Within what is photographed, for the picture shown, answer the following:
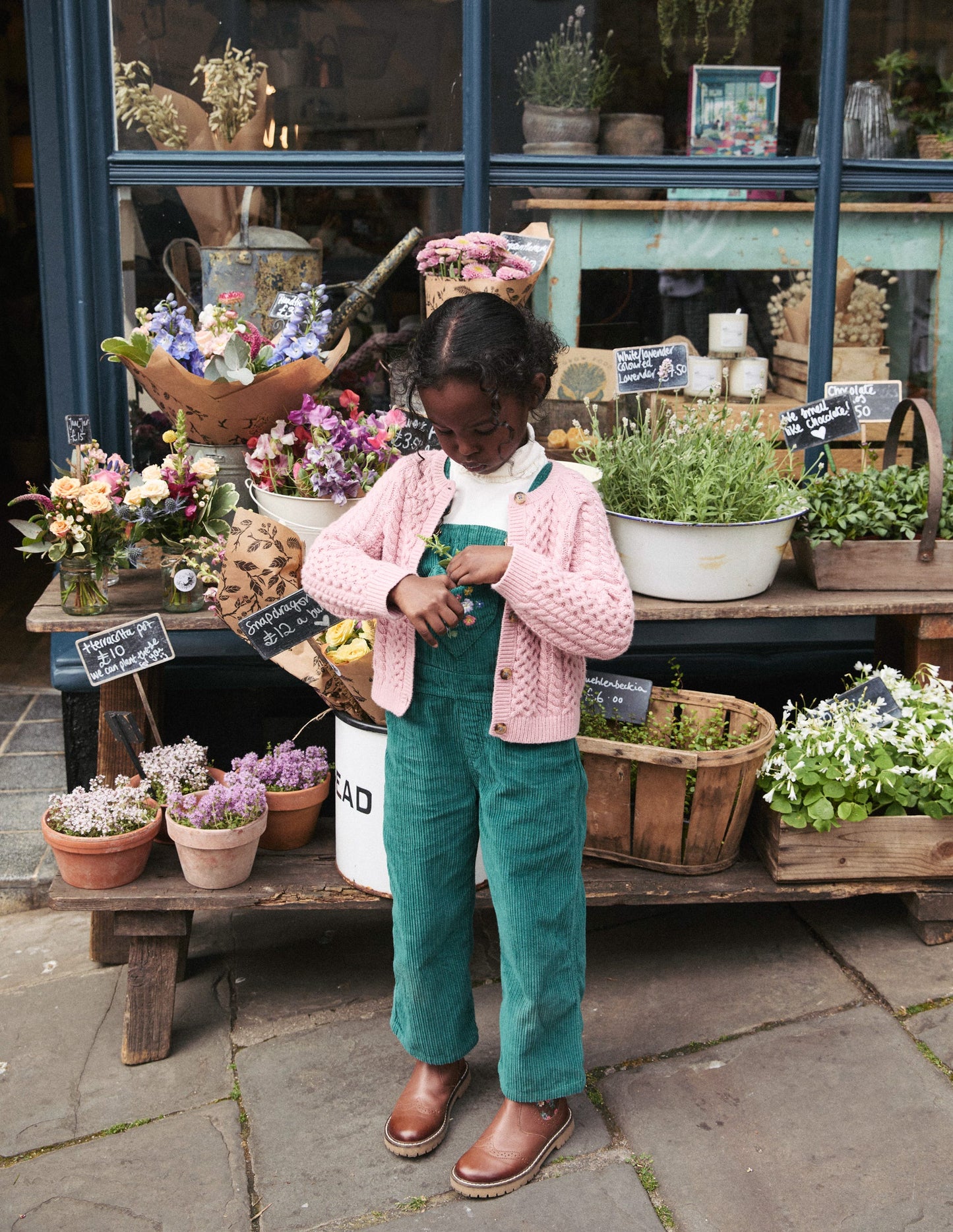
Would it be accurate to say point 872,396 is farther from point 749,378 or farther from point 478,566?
point 478,566

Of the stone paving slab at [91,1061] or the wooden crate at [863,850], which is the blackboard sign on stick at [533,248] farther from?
the stone paving slab at [91,1061]

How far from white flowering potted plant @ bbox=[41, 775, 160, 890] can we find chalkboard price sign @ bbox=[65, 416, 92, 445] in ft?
2.96

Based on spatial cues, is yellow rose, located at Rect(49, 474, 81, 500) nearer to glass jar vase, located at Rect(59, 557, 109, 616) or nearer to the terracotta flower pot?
glass jar vase, located at Rect(59, 557, 109, 616)

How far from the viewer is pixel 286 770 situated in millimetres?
2953

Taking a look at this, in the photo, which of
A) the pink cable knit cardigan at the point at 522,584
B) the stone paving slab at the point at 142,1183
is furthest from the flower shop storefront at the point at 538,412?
the pink cable knit cardigan at the point at 522,584

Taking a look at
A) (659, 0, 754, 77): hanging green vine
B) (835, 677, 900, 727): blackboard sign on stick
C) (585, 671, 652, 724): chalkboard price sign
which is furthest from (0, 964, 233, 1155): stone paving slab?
(659, 0, 754, 77): hanging green vine

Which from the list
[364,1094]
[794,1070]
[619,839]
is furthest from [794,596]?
[364,1094]

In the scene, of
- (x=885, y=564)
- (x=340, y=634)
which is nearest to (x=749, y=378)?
(x=885, y=564)

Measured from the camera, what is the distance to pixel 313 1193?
7.47 feet

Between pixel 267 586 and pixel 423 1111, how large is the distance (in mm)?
1180

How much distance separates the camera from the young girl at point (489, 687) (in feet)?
6.68

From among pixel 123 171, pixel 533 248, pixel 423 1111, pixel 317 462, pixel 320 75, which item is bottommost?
pixel 423 1111

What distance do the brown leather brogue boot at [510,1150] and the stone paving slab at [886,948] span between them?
38.6 inches

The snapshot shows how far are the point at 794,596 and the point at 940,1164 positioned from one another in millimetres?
1320
